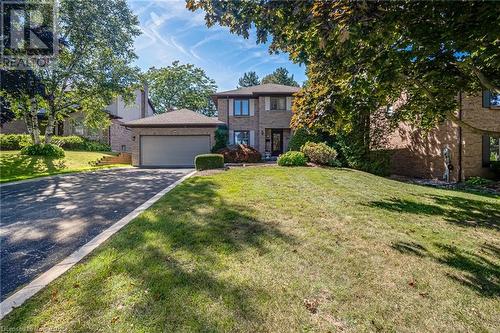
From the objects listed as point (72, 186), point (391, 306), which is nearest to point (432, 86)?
point (391, 306)

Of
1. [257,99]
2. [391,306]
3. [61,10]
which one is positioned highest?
[61,10]

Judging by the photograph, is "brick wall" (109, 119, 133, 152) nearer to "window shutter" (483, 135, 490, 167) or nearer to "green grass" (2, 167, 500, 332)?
"green grass" (2, 167, 500, 332)

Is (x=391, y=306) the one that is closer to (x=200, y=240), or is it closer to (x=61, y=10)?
(x=200, y=240)

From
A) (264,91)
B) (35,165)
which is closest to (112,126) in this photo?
(35,165)

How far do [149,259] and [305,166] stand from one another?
39.1ft

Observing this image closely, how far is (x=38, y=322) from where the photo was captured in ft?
7.66

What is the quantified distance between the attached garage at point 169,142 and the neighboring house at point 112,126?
3.94m

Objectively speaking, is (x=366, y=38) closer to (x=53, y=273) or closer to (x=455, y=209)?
(x=455, y=209)

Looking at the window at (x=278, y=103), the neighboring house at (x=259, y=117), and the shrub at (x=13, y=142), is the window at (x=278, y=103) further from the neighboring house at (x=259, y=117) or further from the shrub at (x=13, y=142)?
the shrub at (x=13, y=142)

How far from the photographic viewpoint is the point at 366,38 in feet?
14.9

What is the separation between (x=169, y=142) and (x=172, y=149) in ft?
2.09

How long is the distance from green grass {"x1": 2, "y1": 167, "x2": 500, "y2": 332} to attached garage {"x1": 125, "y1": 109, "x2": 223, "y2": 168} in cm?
1532

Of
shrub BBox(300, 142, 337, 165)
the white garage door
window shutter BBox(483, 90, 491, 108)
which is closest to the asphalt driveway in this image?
shrub BBox(300, 142, 337, 165)

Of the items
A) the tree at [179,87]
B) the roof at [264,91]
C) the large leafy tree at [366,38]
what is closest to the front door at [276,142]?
the roof at [264,91]
